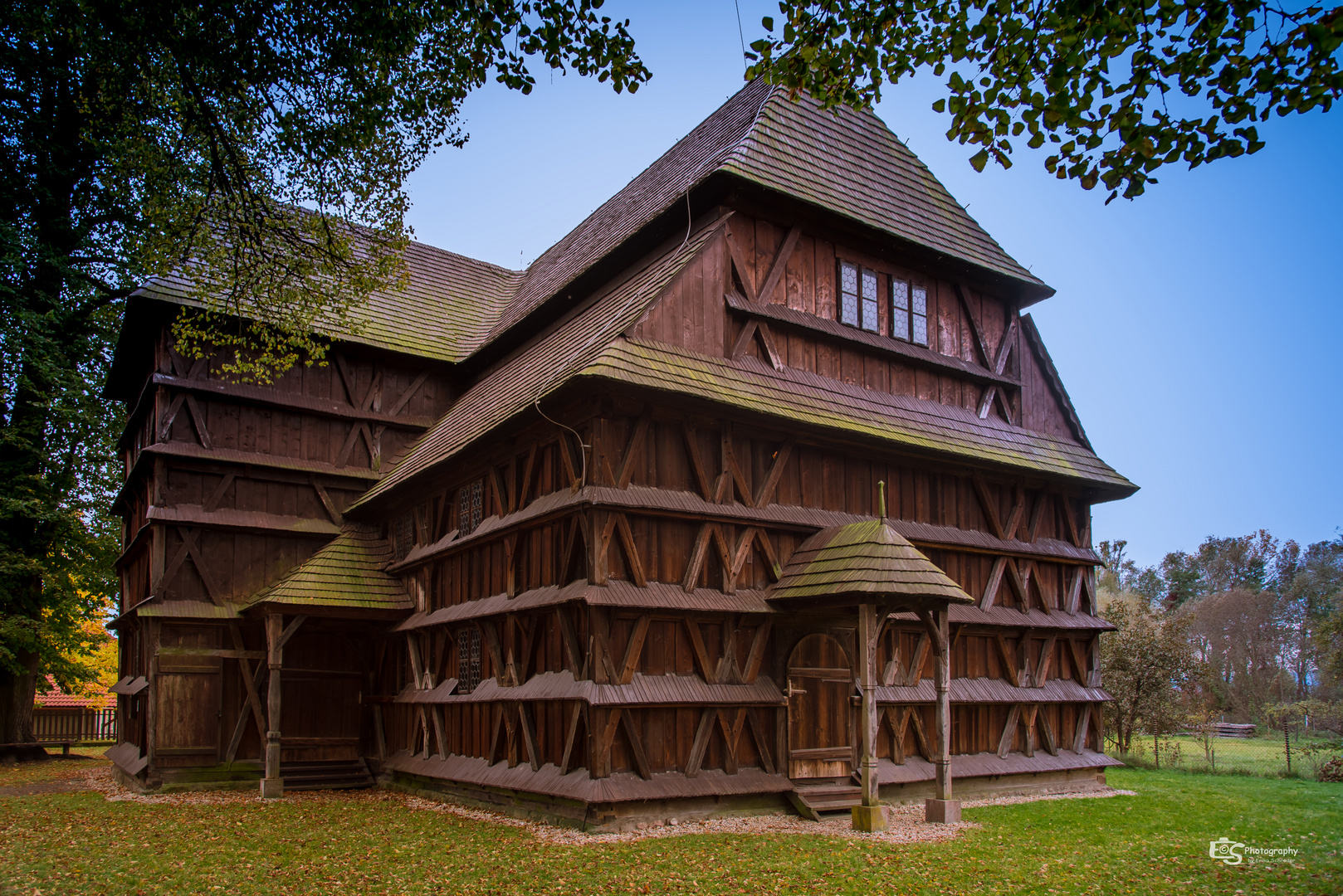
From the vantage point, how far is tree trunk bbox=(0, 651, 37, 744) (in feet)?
74.7

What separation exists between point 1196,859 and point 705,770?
18.5 feet

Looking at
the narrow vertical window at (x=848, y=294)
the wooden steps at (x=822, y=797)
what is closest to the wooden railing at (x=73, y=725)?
the wooden steps at (x=822, y=797)

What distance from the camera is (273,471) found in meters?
19.2

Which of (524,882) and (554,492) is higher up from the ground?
(554,492)

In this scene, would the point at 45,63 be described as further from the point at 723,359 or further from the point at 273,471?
the point at 723,359

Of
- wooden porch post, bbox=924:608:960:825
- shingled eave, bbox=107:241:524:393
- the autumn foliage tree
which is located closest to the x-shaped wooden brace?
shingled eave, bbox=107:241:524:393

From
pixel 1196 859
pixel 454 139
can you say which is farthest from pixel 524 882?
pixel 454 139

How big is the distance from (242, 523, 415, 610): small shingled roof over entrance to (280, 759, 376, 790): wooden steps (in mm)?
3265

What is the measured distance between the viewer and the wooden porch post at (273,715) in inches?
623

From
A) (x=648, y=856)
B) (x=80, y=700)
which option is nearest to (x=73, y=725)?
(x=80, y=700)

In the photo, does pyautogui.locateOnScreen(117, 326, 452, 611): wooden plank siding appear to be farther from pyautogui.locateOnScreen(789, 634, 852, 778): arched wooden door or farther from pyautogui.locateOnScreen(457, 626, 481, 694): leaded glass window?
pyautogui.locateOnScreen(789, 634, 852, 778): arched wooden door

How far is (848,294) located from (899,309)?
1241mm

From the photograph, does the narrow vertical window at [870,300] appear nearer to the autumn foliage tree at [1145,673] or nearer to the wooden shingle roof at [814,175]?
the wooden shingle roof at [814,175]

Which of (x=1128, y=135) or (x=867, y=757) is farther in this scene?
(x=867, y=757)
